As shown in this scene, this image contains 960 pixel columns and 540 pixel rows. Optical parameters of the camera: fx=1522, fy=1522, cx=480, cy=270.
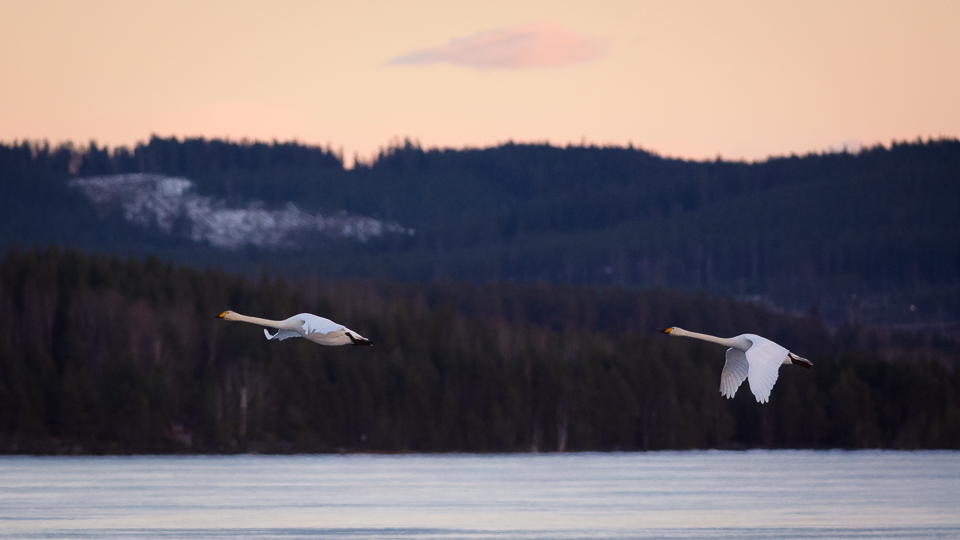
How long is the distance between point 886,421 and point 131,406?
54.5 meters

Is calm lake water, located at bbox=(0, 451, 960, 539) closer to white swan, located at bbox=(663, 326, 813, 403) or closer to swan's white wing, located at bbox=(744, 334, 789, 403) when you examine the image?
white swan, located at bbox=(663, 326, 813, 403)

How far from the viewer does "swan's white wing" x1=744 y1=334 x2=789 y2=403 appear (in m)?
25.3

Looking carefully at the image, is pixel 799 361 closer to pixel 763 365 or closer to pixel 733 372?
pixel 763 365

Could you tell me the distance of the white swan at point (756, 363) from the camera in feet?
83.9

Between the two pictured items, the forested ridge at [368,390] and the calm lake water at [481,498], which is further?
the forested ridge at [368,390]

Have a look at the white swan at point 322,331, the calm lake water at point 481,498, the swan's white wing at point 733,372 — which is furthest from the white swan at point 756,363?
the calm lake water at point 481,498

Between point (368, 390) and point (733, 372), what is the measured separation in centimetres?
8183

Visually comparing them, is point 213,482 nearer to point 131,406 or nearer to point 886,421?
point 131,406

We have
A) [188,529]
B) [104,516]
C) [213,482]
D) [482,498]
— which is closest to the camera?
[188,529]

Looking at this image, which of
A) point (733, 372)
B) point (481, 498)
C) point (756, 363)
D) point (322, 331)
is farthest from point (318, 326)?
point (481, 498)

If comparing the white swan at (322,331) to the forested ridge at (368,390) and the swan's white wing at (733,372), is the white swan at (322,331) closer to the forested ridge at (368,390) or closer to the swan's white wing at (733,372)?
the swan's white wing at (733,372)

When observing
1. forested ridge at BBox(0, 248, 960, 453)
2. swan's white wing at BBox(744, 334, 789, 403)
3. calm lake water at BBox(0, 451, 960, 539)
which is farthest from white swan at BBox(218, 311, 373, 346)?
forested ridge at BBox(0, 248, 960, 453)

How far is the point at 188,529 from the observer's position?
52.0 metres

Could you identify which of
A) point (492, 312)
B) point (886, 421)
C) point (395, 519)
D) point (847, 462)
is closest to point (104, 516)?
point (395, 519)
